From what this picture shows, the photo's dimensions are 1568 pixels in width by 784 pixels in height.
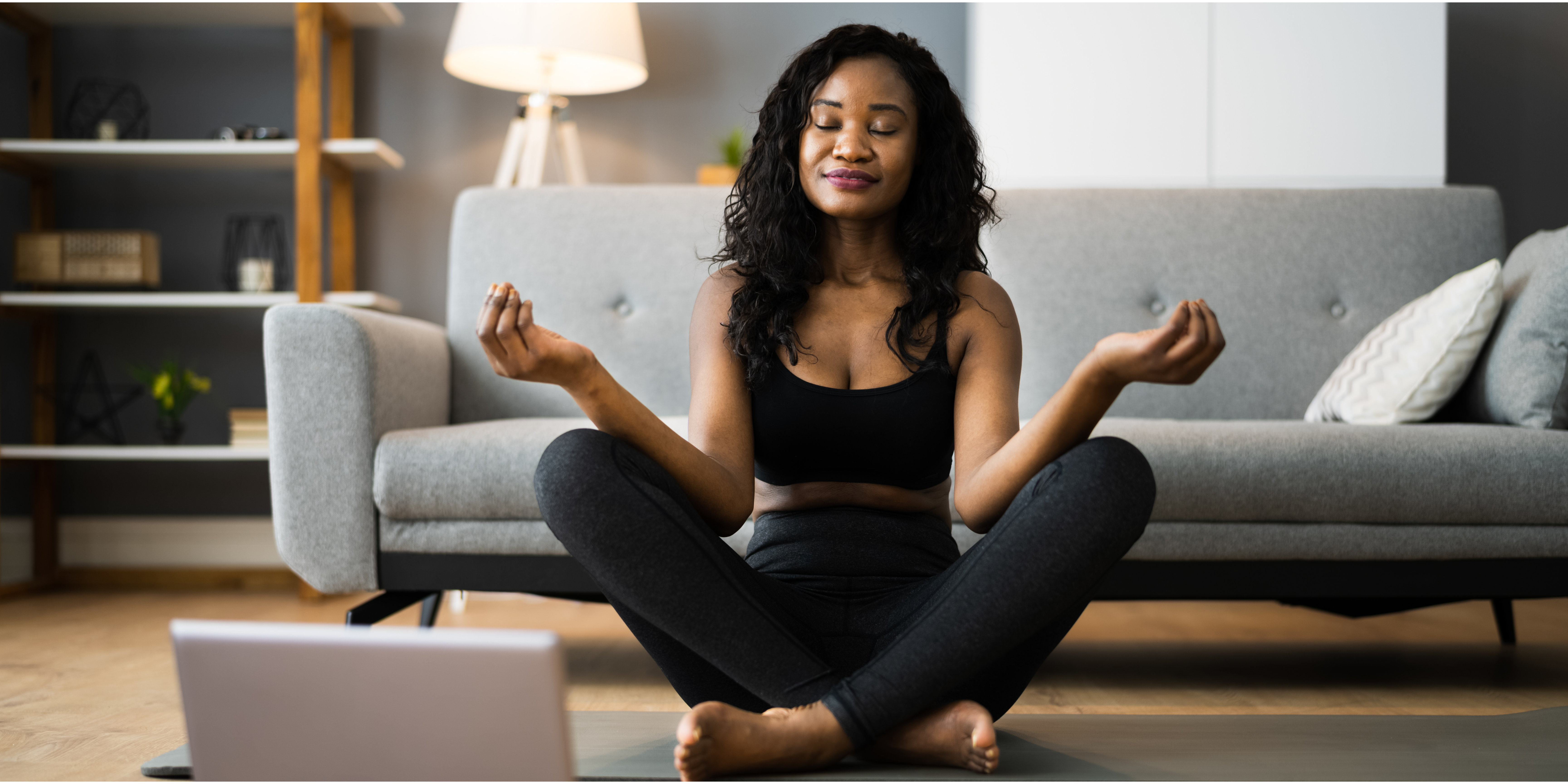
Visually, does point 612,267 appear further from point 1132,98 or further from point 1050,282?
point 1132,98

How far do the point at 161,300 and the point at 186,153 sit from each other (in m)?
0.39

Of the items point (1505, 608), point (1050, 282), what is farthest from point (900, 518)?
point (1505, 608)

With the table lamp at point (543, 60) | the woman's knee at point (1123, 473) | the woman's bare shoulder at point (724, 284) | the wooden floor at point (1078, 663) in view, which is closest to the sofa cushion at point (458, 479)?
the wooden floor at point (1078, 663)

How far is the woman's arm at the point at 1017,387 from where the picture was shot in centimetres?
87

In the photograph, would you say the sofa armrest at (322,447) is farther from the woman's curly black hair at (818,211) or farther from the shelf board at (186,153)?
the shelf board at (186,153)

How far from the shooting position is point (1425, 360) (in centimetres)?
183

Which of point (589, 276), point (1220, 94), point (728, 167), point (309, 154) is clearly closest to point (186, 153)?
point (309, 154)

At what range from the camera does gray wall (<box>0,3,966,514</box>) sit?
2988 millimetres

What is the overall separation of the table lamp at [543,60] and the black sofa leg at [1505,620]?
2.22 metres

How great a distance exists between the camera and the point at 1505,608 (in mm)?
2051

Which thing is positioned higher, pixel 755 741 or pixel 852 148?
pixel 852 148

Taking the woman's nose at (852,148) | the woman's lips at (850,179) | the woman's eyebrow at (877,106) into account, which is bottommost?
the woman's lips at (850,179)

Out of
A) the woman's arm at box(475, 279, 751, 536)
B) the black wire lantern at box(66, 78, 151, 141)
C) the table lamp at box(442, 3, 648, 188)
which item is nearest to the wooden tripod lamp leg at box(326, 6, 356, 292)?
the table lamp at box(442, 3, 648, 188)

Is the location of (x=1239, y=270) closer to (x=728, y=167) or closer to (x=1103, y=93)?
(x=1103, y=93)
